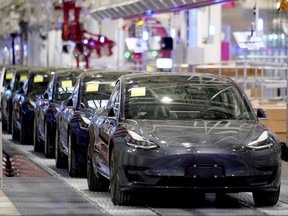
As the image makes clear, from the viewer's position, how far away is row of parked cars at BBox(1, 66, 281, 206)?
12148mm

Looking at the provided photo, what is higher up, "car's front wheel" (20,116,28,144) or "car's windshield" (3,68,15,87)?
"car's windshield" (3,68,15,87)

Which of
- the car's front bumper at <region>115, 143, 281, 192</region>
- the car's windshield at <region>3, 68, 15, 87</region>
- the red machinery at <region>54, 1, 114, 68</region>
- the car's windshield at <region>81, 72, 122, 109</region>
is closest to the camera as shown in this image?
the car's front bumper at <region>115, 143, 281, 192</region>

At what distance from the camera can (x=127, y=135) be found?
491 inches

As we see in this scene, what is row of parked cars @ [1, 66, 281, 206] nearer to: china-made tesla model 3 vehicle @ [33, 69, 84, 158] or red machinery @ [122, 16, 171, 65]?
china-made tesla model 3 vehicle @ [33, 69, 84, 158]

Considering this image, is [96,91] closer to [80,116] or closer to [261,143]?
[80,116]

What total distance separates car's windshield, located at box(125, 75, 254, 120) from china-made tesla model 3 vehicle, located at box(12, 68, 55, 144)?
33.3 feet

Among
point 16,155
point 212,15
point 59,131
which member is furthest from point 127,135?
point 212,15

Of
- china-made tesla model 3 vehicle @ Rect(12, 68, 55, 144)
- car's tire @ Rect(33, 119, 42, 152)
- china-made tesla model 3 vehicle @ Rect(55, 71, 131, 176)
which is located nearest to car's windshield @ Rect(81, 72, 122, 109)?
china-made tesla model 3 vehicle @ Rect(55, 71, 131, 176)

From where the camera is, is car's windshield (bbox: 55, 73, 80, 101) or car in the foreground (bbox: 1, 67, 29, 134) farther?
car in the foreground (bbox: 1, 67, 29, 134)

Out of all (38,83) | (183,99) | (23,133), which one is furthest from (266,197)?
(38,83)

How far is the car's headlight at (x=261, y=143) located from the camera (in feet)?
40.5

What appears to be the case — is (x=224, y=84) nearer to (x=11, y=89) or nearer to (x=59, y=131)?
(x=59, y=131)

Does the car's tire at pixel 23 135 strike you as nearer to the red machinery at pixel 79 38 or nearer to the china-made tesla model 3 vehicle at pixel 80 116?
the china-made tesla model 3 vehicle at pixel 80 116

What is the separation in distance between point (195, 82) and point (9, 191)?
256 centimetres
